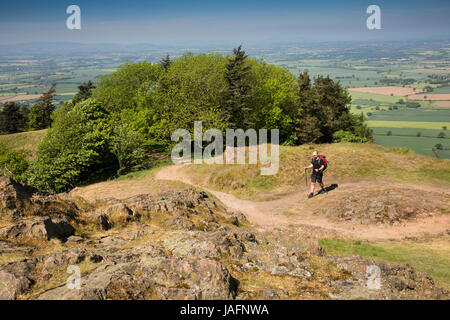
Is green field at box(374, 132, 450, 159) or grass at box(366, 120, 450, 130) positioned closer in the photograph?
green field at box(374, 132, 450, 159)

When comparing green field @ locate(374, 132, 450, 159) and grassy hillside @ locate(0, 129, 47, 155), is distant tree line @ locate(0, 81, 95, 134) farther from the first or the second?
green field @ locate(374, 132, 450, 159)

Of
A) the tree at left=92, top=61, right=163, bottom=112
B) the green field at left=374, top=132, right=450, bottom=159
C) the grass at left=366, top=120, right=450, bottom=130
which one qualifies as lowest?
the green field at left=374, top=132, right=450, bottom=159

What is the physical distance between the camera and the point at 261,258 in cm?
868

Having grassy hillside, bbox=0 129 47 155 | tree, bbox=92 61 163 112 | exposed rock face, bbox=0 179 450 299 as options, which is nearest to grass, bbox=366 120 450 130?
tree, bbox=92 61 163 112

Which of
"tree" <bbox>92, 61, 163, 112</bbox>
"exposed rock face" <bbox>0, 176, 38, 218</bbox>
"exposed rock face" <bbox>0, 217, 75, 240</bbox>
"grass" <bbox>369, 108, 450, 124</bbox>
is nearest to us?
"exposed rock face" <bbox>0, 217, 75, 240</bbox>

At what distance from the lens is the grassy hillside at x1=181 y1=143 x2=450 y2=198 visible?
945 inches

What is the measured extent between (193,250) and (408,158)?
1055 inches

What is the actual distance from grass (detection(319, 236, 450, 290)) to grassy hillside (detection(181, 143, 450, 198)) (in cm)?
1028

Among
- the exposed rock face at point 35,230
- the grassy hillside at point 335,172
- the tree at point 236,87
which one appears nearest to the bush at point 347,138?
the grassy hillside at point 335,172

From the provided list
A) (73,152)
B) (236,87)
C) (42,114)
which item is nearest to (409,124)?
(236,87)

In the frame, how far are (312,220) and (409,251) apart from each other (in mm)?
5845

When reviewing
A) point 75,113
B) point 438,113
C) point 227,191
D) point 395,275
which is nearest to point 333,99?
point 227,191

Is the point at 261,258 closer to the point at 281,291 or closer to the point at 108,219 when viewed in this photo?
the point at 281,291

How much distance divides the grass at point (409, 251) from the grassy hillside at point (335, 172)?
10.3 metres
